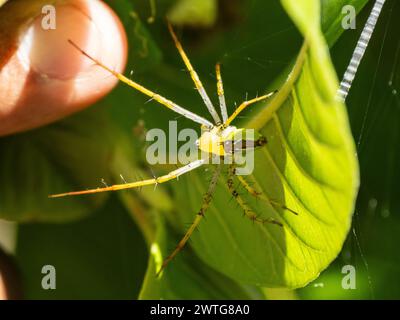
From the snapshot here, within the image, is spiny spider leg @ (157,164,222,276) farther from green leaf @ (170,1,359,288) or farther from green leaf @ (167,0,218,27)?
green leaf @ (167,0,218,27)

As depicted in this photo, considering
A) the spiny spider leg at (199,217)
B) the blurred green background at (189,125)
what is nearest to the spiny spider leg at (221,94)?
the blurred green background at (189,125)

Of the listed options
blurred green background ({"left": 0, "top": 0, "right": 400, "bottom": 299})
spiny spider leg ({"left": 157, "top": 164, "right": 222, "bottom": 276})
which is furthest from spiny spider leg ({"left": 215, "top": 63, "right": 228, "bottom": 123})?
spiny spider leg ({"left": 157, "top": 164, "right": 222, "bottom": 276})

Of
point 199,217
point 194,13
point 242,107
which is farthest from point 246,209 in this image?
point 194,13

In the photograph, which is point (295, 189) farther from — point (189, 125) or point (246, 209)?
point (189, 125)

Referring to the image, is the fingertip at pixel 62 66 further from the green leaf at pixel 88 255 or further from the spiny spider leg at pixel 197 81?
the green leaf at pixel 88 255
